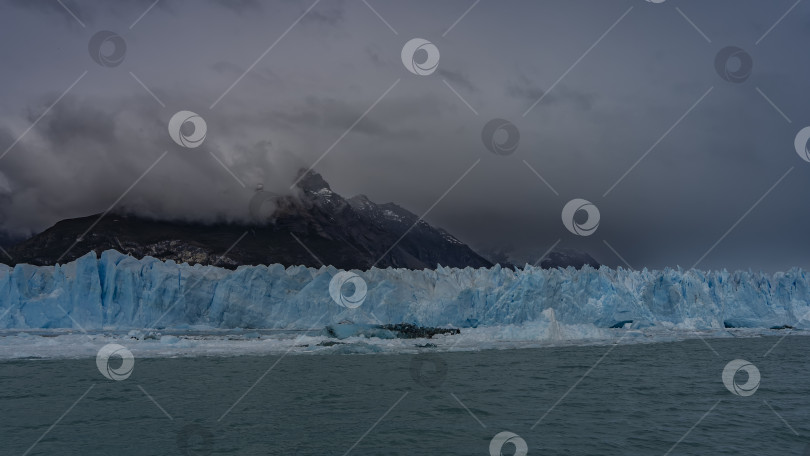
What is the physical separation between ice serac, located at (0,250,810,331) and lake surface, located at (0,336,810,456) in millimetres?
23453

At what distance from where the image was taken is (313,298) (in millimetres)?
49500

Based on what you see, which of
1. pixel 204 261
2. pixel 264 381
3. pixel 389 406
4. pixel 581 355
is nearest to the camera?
pixel 389 406

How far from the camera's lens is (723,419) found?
523 inches

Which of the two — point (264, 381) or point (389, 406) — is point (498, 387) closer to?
point (389, 406)

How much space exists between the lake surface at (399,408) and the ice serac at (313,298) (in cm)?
2345

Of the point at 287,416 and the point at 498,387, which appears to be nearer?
the point at 287,416

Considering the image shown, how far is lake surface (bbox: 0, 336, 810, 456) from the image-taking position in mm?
10914

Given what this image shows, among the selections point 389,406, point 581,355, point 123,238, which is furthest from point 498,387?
point 123,238

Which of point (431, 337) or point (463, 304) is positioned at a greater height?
point (463, 304)

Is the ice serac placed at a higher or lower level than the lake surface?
higher

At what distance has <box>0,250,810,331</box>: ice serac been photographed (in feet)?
156

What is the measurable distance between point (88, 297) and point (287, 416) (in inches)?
1637

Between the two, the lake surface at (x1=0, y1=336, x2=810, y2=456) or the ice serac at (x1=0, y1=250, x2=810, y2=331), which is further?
the ice serac at (x1=0, y1=250, x2=810, y2=331)

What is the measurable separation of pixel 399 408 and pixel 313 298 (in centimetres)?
3561
